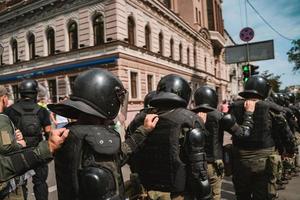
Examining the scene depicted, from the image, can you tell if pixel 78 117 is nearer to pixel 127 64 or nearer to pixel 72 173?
pixel 72 173

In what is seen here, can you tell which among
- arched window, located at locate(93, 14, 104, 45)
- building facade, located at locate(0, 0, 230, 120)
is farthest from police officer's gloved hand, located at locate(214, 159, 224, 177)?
arched window, located at locate(93, 14, 104, 45)

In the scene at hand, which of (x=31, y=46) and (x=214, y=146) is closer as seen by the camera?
(x=214, y=146)

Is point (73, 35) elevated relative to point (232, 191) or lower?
elevated

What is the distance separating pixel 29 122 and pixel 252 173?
298 centimetres

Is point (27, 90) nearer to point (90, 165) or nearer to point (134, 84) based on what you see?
point (90, 165)

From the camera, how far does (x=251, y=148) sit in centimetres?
411

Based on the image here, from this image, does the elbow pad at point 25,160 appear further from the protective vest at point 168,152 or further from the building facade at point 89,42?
the building facade at point 89,42

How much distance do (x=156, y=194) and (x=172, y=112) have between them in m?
0.70

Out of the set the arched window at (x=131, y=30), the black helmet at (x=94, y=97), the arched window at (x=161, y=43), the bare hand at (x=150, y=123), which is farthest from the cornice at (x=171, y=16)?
the black helmet at (x=94, y=97)

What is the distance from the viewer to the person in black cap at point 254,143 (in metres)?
4.03

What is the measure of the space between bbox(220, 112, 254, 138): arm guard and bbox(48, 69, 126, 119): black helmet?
184 cm

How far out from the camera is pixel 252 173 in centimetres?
405

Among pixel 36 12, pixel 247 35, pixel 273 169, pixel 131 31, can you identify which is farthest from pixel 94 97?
pixel 36 12

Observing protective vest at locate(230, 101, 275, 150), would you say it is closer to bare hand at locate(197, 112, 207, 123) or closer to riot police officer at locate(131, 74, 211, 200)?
bare hand at locate(197, 112, 207, 123)
